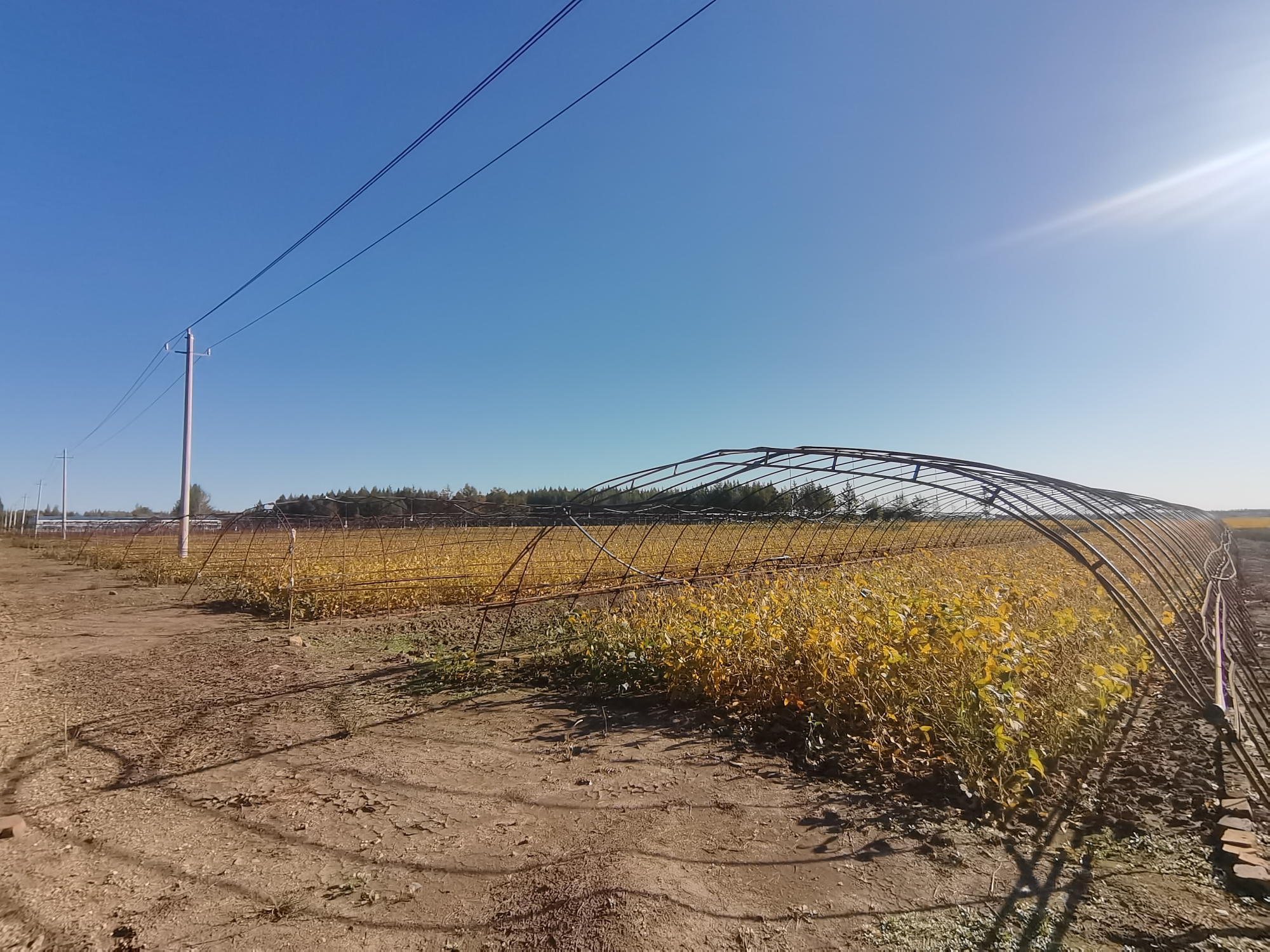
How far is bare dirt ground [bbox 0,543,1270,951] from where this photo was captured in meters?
2.46

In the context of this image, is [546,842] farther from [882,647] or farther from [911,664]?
[911,664]

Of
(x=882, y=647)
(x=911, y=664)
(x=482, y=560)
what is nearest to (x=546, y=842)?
(x=882, y=647)

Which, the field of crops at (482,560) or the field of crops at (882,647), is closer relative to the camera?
the field of crops at (882,647)

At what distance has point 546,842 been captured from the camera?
3.15 meters

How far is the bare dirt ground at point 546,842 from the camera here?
2.46 m

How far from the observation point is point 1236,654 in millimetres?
7094

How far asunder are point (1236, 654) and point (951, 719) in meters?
5.94

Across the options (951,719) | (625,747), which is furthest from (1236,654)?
(625,747)

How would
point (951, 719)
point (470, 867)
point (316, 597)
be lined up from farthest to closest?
point (316, 597) → point (951, 719) → point (470, 867)

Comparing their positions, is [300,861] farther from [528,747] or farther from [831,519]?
[831,519]

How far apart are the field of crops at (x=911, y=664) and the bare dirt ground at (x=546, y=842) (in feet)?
1.25

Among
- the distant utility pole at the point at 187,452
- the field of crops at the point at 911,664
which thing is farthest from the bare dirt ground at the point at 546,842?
the distant utility pole at the point at 187,452

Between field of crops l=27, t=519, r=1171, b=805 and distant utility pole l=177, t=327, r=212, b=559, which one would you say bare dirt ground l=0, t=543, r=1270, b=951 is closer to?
field of crops l=27, t=519, r=1171, b=805

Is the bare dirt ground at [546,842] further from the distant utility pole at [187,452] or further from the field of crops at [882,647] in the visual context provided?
the distant utility pole at [187,452]
